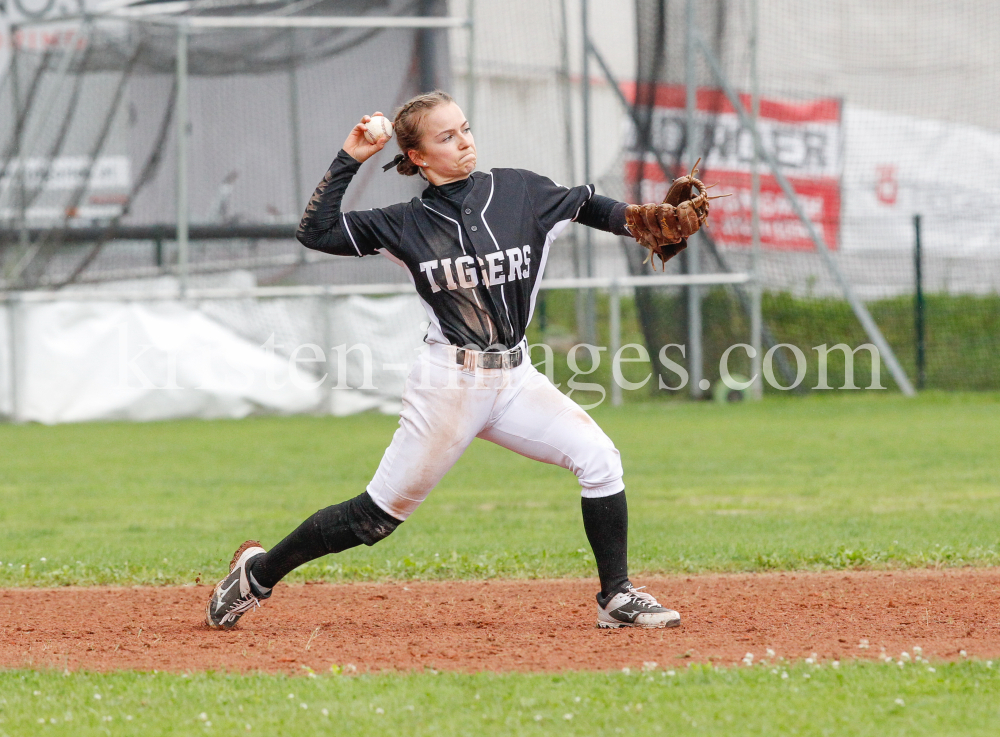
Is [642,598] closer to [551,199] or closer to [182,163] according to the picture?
[551,199]

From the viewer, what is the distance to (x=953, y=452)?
10.5 meters

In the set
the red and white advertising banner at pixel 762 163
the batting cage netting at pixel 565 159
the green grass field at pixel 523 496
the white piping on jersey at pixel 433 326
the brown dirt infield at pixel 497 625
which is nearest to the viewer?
the brown dirt infield at pixel 497 625

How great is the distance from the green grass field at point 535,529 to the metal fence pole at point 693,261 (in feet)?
1.79

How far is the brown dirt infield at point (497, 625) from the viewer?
429cm

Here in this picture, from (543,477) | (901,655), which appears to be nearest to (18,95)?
(543,477)

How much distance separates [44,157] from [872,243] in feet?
36.4

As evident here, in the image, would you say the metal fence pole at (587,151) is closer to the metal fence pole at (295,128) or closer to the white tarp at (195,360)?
the white tarp at (195,360)

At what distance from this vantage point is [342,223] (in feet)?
14.9

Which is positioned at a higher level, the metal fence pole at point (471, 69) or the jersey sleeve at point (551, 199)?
the metal fence pole at point (471, 69)

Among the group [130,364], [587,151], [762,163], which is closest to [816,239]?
[762,163]

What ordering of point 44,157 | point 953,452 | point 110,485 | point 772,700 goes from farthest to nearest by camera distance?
point 44,157 → point 953,452 → point 110,485 → point 772,700

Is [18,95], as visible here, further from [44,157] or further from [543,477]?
[543,477]

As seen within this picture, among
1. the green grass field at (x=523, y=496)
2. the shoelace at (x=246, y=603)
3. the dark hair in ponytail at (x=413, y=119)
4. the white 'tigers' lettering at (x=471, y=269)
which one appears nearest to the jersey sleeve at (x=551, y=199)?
the white 'tigers' lettering at (x=471, y=269)

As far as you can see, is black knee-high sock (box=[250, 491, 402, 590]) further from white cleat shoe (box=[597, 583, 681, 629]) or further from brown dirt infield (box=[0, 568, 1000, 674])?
white cleat shoe (box=[597, 583, 681, 629])
